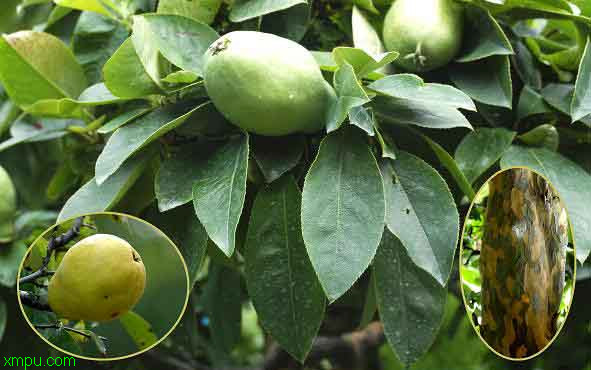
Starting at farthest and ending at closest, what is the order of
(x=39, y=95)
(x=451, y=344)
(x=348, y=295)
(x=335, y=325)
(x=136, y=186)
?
(x=451, y=344) → (x=335, y=325) → (x=348, y=295) → (x=39, y=95) → (x=136, y=186)

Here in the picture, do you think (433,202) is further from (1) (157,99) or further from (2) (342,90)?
(1) (157,99)

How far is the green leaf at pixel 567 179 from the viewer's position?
0.71 m

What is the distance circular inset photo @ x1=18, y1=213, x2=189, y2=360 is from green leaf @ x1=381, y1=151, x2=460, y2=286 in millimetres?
204

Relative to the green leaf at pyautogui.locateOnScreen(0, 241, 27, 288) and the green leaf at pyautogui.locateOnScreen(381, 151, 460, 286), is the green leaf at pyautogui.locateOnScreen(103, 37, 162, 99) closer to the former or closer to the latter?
the green leaf at pyautogui.locateOnScreen(381, 151, 460, 286)

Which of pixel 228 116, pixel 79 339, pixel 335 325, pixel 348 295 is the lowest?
pixel 335 325

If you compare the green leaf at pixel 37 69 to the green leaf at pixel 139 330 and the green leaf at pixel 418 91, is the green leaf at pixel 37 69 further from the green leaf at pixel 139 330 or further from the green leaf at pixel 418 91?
the green leaf at pixel 418 91

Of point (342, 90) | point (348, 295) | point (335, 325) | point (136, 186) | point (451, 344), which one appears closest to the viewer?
point (342, 90)

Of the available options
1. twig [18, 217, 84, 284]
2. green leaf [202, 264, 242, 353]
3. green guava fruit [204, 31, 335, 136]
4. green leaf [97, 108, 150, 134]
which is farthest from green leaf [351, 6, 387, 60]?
green leaf [202, 264, 242, 353]

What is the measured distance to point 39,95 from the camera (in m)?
0.88

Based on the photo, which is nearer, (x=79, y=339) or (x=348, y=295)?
(x=79, y=339)

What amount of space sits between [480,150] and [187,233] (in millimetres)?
302

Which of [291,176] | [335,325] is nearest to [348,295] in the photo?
[335,325]

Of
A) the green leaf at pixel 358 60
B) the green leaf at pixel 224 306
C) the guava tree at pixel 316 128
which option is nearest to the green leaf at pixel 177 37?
the guava tree at pixel 316 128

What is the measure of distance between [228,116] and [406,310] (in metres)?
0.25
